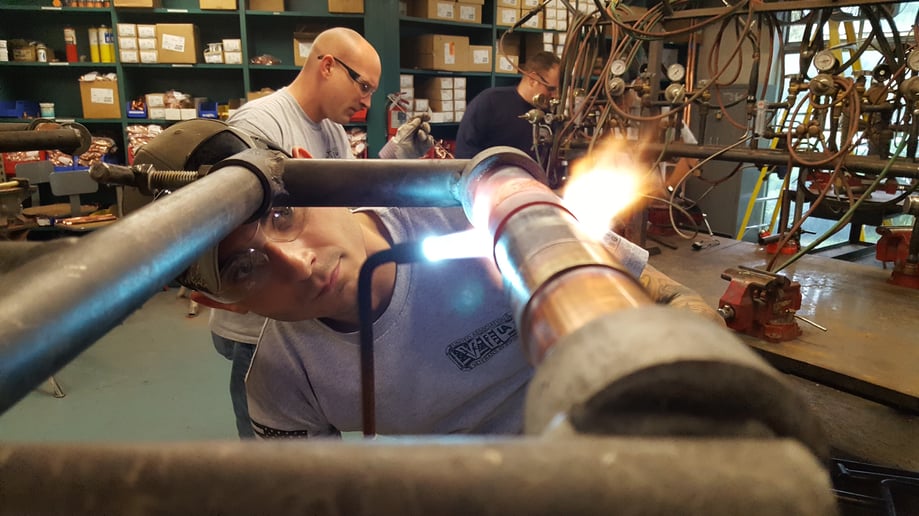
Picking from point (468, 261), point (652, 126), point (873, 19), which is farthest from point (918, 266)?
point (468, 261)

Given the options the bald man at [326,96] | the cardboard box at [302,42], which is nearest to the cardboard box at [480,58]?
the cardboard box at [302,42]

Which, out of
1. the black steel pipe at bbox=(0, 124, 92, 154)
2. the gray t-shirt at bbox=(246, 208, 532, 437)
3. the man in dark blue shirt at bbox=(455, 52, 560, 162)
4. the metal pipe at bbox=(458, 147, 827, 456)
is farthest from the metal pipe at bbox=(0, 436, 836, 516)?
the man in dark blue shirt at bbox=(455, 52, 560, 162)

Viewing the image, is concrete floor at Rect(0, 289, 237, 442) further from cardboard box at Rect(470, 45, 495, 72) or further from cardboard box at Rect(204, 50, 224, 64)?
cardboard box at Rect(470, 45, 495, 72)

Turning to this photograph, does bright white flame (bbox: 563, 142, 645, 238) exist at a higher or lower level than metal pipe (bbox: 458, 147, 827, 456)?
lower

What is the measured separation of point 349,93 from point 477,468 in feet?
7.68

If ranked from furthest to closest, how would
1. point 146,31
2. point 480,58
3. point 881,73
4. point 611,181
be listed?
point 480,58 < point 146,31 < point 611,181 < point 881,73

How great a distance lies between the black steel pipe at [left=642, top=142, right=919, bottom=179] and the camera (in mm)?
1670

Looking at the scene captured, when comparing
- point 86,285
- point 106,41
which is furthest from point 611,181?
point 106,41

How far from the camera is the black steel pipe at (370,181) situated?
2.23 ft

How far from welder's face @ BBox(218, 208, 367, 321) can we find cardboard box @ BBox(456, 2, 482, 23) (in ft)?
13.9

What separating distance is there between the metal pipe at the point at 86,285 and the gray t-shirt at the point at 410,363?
2.39 feet

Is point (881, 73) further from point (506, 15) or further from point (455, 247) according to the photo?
point (506, 15)

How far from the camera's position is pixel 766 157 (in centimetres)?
194

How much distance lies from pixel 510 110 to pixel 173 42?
2.67 m
